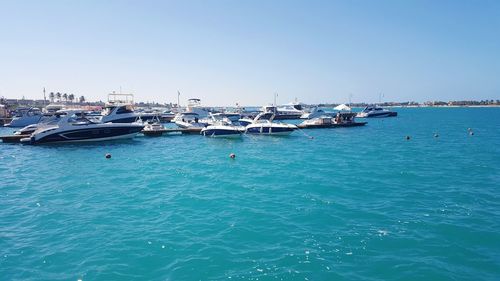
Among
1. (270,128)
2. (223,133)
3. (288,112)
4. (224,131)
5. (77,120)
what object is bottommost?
(223,133)

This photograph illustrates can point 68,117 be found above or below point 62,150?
above

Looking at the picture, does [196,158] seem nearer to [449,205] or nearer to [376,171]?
[376,171]

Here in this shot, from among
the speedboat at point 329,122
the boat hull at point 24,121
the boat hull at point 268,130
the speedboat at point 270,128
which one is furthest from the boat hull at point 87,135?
the speedboat at point 329,122

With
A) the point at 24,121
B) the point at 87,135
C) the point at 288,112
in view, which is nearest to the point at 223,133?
the point at 87,135

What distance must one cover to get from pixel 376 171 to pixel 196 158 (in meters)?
15.7

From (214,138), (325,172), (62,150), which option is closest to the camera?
(325,172)

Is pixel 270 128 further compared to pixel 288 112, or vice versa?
pixel 288 112

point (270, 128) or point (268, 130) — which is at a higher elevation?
point (270, 128)

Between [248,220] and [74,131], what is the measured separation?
30400 mm

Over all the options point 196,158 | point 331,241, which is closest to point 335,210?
point 331,241

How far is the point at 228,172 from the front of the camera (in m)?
23.7

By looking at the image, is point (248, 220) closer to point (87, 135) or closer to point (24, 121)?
point (87, 135)

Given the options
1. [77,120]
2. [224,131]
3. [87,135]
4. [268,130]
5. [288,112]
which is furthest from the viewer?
[288,112]

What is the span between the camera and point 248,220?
13.8 m
